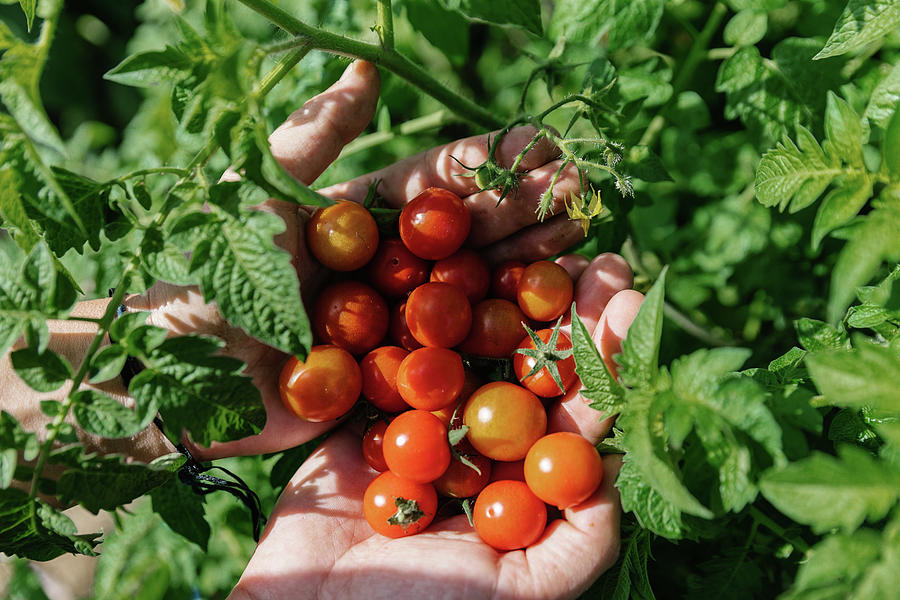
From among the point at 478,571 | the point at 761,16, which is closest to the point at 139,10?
the point at 761,16

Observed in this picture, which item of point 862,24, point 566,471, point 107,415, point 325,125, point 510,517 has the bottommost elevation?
point 510,517

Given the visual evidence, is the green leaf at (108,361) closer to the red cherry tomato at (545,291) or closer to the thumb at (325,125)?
the thumb at (325,125)

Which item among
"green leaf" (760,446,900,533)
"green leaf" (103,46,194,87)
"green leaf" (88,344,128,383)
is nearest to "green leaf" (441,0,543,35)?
"green leaf" (103,46,194,87)

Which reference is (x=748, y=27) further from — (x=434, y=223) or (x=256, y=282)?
(x=256, y=282)

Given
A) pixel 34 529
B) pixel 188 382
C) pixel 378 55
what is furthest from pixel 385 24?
pixel 34 529

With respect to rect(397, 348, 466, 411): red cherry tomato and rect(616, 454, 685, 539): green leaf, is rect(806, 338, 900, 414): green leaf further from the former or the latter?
rect(397, 348, 466, 411): red cherry tomato

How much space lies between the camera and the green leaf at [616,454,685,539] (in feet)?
3.40

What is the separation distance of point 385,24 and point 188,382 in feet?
2.81

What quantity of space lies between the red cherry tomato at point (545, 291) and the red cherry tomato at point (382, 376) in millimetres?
321

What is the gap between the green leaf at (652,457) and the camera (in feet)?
2.94

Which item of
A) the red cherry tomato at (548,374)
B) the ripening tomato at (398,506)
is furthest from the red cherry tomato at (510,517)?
the red cherry tomato at (548,374)

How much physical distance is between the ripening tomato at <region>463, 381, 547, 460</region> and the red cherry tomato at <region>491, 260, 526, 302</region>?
0.30 metres

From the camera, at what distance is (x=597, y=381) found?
3.67 feet

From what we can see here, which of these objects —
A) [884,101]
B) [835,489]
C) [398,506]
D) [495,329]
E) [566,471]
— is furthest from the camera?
[495,329]
